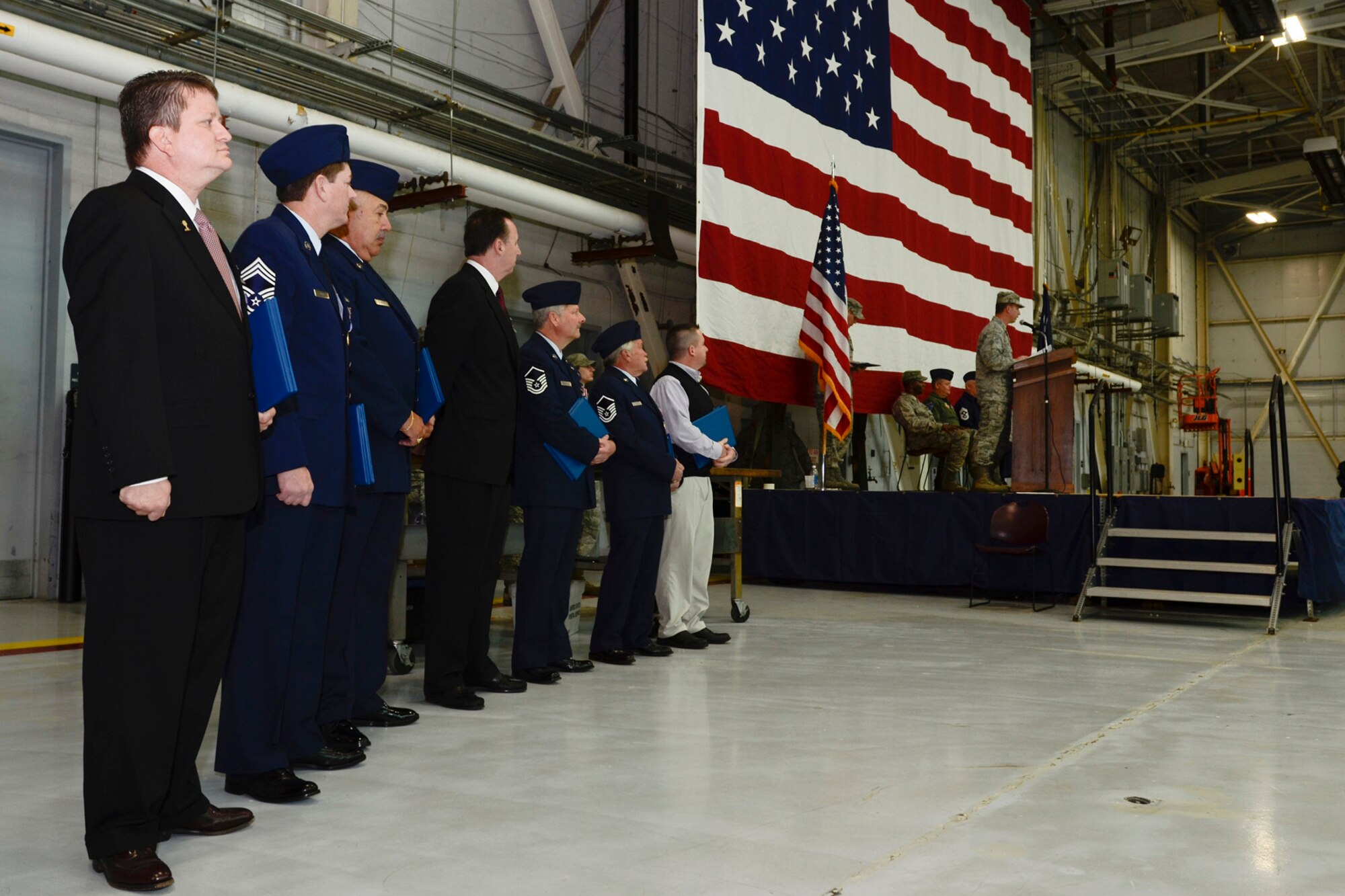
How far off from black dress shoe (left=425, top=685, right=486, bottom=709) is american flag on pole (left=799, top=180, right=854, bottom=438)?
4716 mm

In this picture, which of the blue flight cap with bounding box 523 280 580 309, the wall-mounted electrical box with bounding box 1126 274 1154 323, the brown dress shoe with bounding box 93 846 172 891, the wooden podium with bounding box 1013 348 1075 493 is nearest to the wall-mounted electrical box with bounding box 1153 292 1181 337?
the wall-mounted electrical box with bounding box 1126 274 1154 323

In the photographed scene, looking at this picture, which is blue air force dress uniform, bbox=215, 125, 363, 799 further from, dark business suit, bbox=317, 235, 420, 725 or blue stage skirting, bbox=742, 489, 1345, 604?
blue stage skirting, bbox=742, 489, 1345, 604

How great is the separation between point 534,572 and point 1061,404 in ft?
15.7

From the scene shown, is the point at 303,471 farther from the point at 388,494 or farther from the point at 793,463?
the point at 793,463

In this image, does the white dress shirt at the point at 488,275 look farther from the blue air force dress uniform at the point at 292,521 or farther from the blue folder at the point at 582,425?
the blue air force dress uniform at the point at 292,521

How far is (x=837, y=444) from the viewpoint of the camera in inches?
351

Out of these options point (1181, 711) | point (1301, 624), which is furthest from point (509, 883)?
point (1301, 624)

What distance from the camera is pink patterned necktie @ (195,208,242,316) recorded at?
2059 mm

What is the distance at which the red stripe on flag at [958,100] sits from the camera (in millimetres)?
9680

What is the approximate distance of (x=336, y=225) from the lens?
2.68 m

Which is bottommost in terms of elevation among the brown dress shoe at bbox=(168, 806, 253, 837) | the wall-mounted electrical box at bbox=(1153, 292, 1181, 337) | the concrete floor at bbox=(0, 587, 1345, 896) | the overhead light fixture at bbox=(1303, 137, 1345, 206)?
the concrete floor at bbox=(0, 587, 1345, 896)

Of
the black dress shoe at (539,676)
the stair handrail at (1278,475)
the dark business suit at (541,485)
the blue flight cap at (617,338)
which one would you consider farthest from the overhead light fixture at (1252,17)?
the black dress shoe at (539,676)

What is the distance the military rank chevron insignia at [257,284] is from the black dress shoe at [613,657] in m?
2.28

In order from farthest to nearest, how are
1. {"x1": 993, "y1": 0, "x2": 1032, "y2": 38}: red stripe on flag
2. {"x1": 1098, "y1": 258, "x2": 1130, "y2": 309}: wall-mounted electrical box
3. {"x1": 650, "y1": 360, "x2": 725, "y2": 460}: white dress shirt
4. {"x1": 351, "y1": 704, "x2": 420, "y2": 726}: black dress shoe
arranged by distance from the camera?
1. {"x1": 1098, "y1": 258, "x2": 1130, "y2": 309}: wall-mounted electrical box
2. {"x1": 993, "y1": 0, "x2": 1032, "y2": 38}: red stripe on flag
3. {"x1": 650, "y1": 360, "x2": 725, "y2": 460}: white dress shirt
4. {"x1": 351, "y1": 704, "x2": 420, "y2": 726}: black dress shoe
